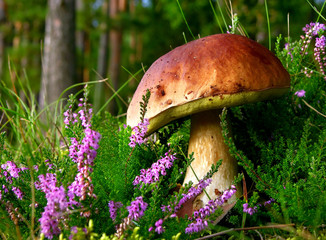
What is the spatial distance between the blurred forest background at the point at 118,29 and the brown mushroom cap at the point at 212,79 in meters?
0.64

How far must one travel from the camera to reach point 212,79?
3.68 ft

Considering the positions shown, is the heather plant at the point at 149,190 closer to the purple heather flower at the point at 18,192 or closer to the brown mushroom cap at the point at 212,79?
the purple heather flower at the point at 18,192

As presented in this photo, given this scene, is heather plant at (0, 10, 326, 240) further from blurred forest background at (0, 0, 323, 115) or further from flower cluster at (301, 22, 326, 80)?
blurred forest background at (0, 0, 323, 115)

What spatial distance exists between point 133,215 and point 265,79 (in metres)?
0.72

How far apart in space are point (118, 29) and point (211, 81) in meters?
9.61

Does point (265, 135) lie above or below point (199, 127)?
below

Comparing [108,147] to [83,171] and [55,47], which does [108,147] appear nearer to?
[83,171]

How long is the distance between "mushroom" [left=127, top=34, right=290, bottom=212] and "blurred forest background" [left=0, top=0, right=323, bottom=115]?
2.10ft

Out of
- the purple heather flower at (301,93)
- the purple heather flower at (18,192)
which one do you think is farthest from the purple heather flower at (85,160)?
the purple heather flower at (301,93)

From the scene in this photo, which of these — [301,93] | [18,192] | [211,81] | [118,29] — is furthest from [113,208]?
[118,29]

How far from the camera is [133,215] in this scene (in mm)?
930

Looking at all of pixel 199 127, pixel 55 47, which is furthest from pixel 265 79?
pixel 55 47

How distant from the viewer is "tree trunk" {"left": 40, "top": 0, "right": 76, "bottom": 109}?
5.97 meters

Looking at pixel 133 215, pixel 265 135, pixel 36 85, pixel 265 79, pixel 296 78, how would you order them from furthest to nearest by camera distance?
pixel 36 85 < pixel 296 78 < pixel 265 135 < pixel 265 79 < pixel 133 215
